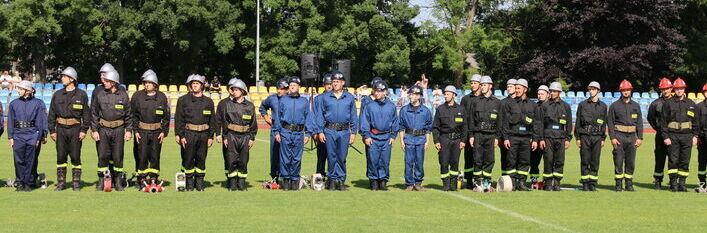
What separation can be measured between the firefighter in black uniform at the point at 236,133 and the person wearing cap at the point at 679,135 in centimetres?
724

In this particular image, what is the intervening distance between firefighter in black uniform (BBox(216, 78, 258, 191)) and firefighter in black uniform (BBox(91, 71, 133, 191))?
1.50 meters

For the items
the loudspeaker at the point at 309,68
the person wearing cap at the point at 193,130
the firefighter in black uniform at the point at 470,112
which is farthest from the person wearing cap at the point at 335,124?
the loudspeaker at the point at 309,68

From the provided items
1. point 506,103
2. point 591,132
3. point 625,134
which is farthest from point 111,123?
point 625,134

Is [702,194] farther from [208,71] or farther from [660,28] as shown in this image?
[208,71]

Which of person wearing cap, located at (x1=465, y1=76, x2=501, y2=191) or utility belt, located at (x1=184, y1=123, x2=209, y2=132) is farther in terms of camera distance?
person wearing cap, located at (x1=465, y1=76, x2=501, y2=191)

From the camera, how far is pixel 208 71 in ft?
188

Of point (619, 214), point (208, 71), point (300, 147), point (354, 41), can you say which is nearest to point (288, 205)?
point (300, 147)

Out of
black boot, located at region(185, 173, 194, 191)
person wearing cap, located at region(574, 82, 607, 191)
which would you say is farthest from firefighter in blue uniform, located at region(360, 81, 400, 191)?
person wearing cap, located at region(574, 82, 607, 191)

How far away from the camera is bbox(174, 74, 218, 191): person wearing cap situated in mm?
14047

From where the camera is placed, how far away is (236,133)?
14297 mm

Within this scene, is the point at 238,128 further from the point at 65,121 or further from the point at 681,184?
the point at 681,184

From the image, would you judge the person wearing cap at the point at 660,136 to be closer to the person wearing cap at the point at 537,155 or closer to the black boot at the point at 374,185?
the person wearing cap at the point at 537,155

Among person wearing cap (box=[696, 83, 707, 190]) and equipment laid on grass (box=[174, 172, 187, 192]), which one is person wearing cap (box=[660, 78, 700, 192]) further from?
equipment laid on grass (box=[174, 172, 187, 192])

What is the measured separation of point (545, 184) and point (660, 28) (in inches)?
1525
